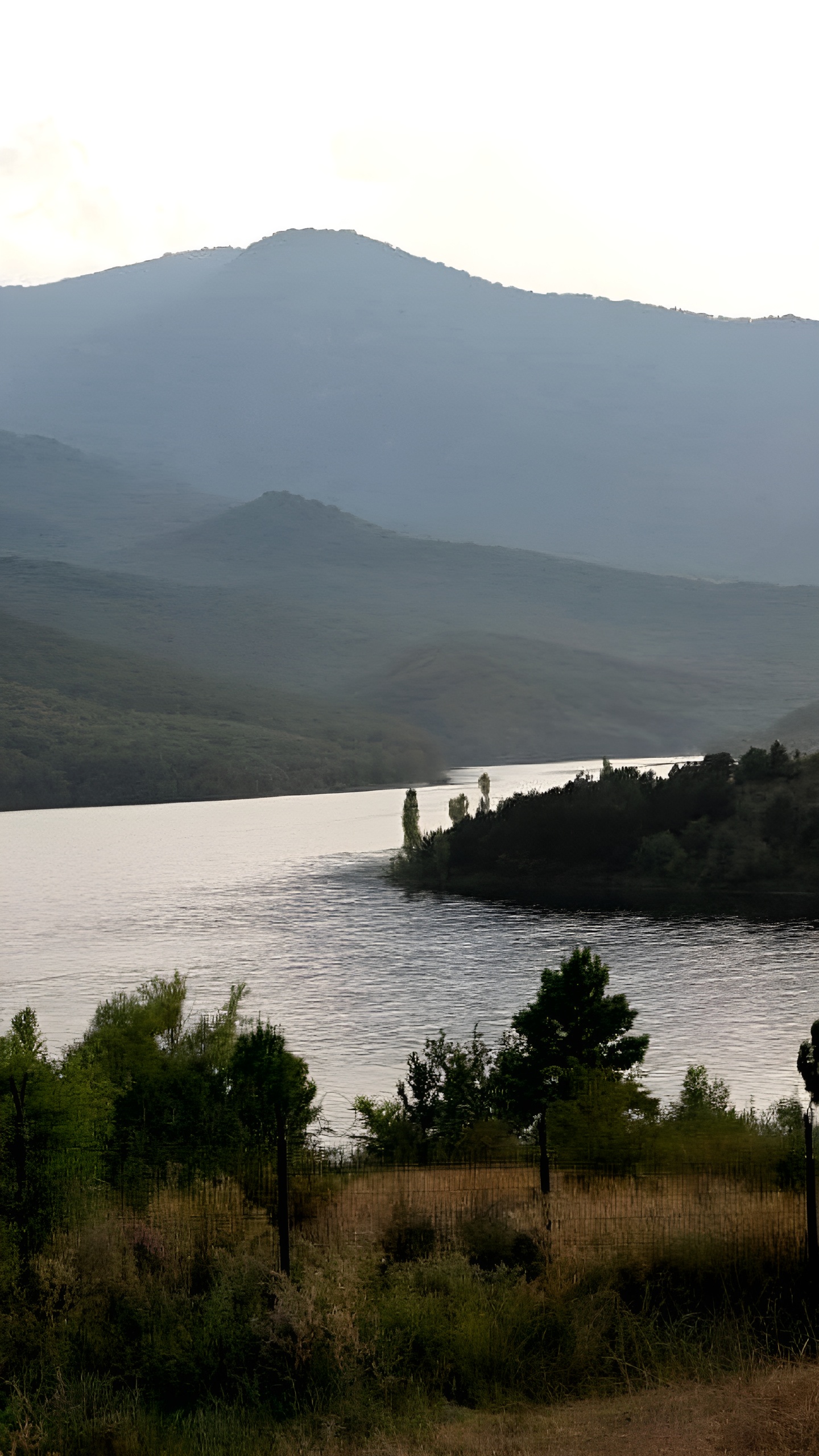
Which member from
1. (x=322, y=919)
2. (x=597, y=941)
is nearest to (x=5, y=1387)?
(x=597, y=941)

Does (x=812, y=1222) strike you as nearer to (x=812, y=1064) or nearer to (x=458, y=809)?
(x=812, y=1064)

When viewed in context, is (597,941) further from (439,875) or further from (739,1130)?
(739,1130)

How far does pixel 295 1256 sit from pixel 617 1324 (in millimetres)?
6117

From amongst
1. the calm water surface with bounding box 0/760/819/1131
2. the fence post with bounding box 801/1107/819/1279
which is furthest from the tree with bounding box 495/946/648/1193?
the fence post with bounding box 801/1107/819/1279

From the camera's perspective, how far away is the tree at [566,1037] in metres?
57.9

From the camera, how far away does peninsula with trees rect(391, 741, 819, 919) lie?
477ft

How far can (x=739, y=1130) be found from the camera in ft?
153

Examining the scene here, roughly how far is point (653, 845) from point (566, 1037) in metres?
95.5

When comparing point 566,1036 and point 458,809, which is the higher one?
point 458,809

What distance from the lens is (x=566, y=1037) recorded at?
59.1 meters

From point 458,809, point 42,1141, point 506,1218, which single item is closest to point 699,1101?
point 506,1218

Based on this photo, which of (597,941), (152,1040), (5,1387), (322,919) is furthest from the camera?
(322,919)

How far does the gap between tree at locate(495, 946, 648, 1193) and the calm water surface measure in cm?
1024

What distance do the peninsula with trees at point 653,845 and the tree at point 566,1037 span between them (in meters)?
80.4
